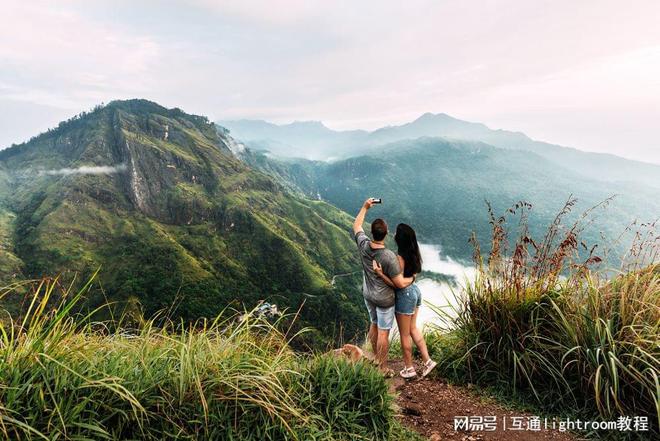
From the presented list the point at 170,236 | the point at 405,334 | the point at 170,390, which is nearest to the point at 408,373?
the point at 405,334

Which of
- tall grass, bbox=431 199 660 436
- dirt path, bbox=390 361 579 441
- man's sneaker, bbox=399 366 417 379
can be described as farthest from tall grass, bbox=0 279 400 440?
tall grass, bbox=431 199 660 436

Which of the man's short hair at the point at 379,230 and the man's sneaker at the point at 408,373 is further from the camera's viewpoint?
the man's sneaker at the point at 408,373

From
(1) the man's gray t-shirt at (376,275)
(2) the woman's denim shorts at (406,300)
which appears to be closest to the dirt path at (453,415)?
(2) the woman's denim shorts at (406,300)

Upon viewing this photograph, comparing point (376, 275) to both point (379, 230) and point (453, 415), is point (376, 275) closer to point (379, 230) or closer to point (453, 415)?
point (379, 230)

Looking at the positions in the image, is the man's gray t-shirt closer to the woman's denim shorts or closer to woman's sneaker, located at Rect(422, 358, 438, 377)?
the woman's denim shorts

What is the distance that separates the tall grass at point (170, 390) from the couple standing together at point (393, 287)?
133 centimetres

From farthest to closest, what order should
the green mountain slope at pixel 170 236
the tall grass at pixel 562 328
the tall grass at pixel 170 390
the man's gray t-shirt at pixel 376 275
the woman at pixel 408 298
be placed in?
the green mountain slope at pixel 170 236, the woman at pixel 408 298, the man's gray t-shirt at pixel 376 275, the tall grass at pixel 562 328, the tall grass at pixel 170 390

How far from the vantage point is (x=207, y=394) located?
247 centimetres

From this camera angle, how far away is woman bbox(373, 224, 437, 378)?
4375mm

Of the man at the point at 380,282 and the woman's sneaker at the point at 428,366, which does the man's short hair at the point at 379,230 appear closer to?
the man at the point at 380,282

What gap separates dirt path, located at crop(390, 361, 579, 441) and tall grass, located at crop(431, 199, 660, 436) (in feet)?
0.99

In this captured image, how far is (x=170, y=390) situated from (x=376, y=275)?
2.67 metres

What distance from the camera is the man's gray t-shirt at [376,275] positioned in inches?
168

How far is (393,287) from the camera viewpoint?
4395 millimetres
